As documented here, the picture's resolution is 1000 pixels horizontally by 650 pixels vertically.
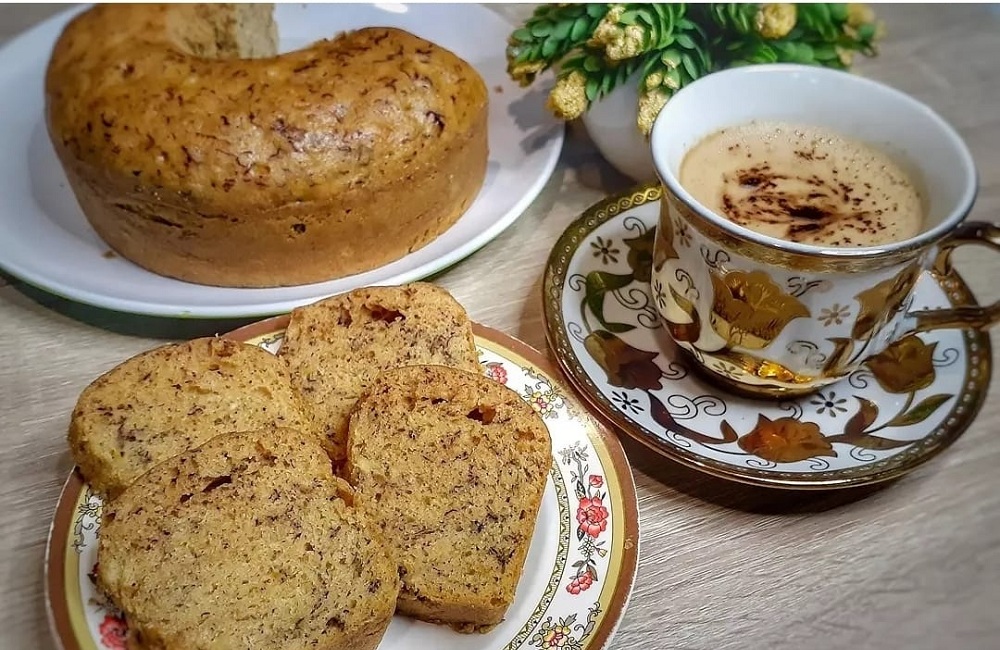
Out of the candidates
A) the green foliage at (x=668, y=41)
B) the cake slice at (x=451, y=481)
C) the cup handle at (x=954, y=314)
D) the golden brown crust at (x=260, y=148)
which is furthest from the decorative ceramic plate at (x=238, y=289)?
the cup handle at (x=954, y=314)

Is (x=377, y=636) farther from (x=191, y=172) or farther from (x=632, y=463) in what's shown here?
(x=191, y=172)

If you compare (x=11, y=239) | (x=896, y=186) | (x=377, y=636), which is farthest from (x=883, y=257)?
(x=11, y=239)

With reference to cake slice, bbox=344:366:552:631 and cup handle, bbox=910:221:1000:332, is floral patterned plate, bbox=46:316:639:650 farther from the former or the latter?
cup handle, bbox=910:221:1000:332

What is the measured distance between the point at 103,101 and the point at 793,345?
1.06m

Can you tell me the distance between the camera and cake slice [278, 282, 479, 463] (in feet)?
3.62

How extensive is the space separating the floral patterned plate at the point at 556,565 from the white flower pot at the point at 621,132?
22.7 inches

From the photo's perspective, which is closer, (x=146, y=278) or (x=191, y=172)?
(x=191, y=172)

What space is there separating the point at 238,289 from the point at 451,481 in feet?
1.76

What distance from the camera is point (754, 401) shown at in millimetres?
1138

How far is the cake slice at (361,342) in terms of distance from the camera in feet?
3.62

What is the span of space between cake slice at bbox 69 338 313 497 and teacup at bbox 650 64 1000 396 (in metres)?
0.53

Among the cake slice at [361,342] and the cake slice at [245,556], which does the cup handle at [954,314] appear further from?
the cake slice at [245,556]

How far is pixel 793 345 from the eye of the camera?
41.1 inches

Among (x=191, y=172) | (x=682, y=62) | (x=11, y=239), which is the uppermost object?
(x=682, y=62)
